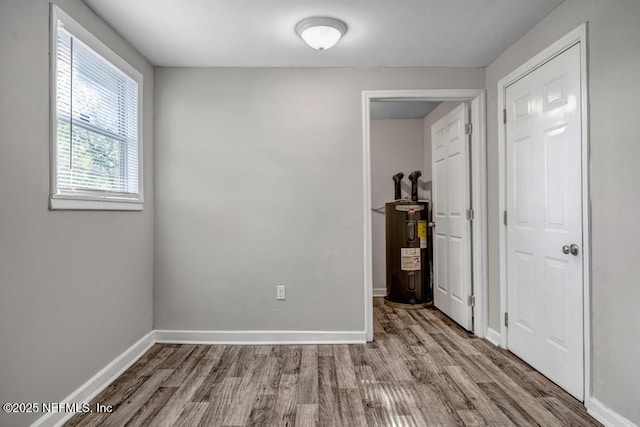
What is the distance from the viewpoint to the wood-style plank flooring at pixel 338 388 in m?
1.97

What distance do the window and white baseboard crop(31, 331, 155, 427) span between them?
3.42ft

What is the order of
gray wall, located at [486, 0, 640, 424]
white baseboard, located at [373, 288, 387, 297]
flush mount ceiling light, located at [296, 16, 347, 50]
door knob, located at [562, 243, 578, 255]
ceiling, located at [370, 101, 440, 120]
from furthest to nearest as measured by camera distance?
white baseboard, located at [373, 288, 387, 297] → ceiling, located at [370, 101, 440, 120] → flush mount ceiling light, located at [296, 16, 347, 50] → door knob, located at [562, 243, 578, 255] → gray wall, located at [486, 0, 640, 424]

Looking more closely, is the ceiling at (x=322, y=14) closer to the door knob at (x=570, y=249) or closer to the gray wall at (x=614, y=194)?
the gray wall at (x=614, y=194)

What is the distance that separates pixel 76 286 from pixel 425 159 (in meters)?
4.18

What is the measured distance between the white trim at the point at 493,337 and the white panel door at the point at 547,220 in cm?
13

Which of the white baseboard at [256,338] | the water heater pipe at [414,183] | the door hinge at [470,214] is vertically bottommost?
the white baseboard at [256,338]

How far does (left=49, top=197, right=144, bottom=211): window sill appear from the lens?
1904 millimetres

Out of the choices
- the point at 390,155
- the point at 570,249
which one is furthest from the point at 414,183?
the point at 570,249

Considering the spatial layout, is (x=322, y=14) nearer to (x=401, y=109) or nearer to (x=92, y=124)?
(x=92, y=124)

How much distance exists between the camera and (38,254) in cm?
179

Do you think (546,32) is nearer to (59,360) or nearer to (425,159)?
(425,159)

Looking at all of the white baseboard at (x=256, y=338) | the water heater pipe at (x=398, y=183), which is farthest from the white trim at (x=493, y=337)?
the water heater pipe at (x=398, y=183)

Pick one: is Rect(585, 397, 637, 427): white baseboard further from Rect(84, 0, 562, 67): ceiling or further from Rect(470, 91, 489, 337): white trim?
Rect(84, 0, 562, 67): ceiling

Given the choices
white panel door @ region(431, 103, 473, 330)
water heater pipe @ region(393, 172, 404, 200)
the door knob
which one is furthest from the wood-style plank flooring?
water heater pipe @ region(393, 172, 404, 200)
